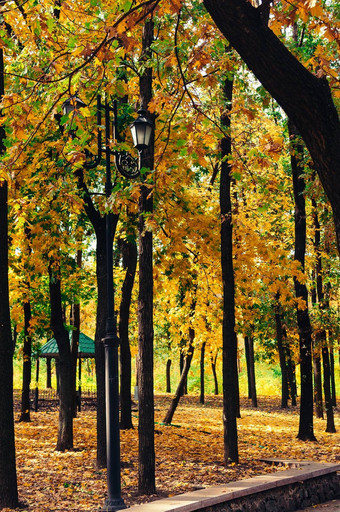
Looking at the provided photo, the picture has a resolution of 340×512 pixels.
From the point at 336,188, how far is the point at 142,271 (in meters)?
5.31

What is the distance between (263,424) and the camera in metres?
19.9

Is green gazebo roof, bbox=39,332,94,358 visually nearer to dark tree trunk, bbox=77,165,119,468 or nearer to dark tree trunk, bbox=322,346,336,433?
dark tree trunk, bbox=322,346,336,433

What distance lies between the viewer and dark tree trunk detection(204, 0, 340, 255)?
4246 millimetres

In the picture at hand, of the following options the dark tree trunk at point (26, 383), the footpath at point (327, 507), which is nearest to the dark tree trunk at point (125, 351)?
the dark tree trunk at point (26, 383)

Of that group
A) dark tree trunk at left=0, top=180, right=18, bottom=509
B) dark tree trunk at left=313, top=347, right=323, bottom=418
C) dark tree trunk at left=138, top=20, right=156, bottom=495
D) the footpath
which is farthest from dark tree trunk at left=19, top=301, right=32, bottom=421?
the footpath

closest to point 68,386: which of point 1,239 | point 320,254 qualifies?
point 1,239

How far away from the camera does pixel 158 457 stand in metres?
12.2

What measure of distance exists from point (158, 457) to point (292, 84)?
9634 mm

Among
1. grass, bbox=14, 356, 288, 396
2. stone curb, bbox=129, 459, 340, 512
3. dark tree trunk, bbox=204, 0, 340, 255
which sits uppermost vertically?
dark tree trunk, bbox=204, 0, 340, 255

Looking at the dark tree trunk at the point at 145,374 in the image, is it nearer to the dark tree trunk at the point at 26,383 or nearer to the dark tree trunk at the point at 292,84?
the dark tree trunk at the point at 292,84

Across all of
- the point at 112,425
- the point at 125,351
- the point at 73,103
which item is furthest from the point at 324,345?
the point at 73,103

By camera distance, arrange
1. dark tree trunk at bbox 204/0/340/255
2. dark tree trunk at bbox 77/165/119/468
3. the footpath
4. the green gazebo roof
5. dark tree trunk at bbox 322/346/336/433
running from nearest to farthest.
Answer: dark tree trunk at bbox 204/0/340/255, the footpath, dark tree trunk at bbox 77/165/119/468, dark tree trunk at bbox 322/346/336/433, the green gazebo roof

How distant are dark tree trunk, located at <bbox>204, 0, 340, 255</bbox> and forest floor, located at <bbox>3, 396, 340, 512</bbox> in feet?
19.7

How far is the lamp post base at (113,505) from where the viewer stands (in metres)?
7.81
